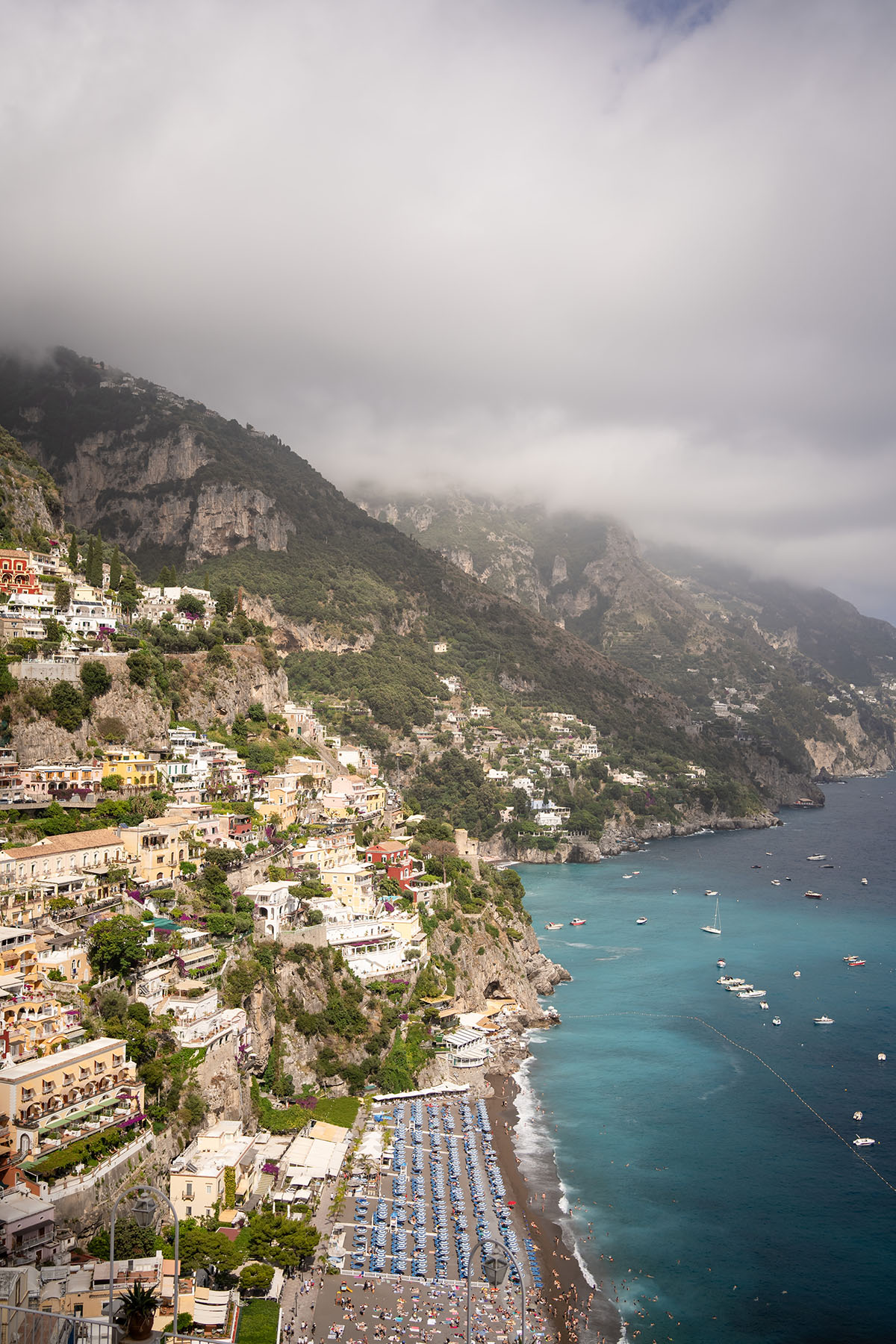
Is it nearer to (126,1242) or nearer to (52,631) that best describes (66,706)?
(52,631)

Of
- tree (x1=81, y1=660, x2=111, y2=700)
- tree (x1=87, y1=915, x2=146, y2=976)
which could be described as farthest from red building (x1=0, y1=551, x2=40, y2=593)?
tree (x1=87, y1=915, x2=146, y2=976)

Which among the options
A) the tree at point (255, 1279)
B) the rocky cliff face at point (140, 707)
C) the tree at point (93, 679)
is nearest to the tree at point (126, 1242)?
the tree at point (255, 1279)

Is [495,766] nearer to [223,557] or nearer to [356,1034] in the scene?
[223,557]

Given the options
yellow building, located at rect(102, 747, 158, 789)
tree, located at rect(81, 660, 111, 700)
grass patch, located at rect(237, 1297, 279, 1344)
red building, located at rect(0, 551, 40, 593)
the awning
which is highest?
red building, located at rect(0, 551, 40, 593)

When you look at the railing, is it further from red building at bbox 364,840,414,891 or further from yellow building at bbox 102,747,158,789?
red building at bbox 364,840,414,891

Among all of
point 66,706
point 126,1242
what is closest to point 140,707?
point 66,706

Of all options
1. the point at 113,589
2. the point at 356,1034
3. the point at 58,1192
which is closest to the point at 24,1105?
the point at 58,1192
